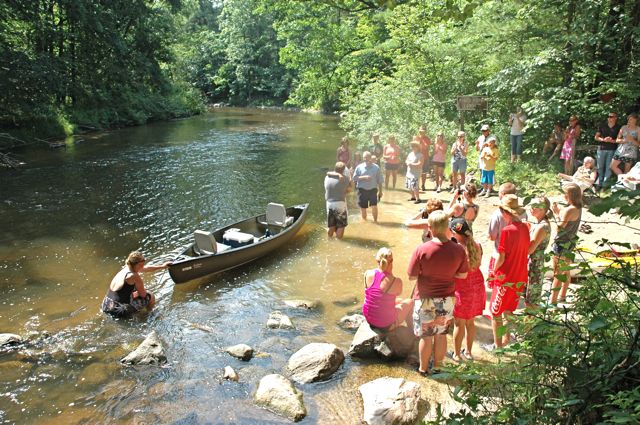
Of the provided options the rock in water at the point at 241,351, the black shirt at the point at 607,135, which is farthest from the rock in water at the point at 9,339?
the black shirt at the point at 607,135

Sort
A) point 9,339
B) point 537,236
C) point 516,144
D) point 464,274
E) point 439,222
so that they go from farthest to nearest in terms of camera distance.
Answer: point 516,144, point 9,339, point 537,236, point 464,274, point 439,222

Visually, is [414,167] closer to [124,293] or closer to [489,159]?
[489,159]

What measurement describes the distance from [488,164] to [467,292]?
7.36 meters

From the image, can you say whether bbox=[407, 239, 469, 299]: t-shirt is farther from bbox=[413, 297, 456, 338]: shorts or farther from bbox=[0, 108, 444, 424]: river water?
bbox=[0, 108, 444, 424]: river water

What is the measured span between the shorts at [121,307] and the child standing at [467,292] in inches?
184

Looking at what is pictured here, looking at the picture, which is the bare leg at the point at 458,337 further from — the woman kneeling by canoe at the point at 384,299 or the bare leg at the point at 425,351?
the woman kneeling by canoe at the point at 384,299

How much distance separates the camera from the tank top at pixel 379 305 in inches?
218

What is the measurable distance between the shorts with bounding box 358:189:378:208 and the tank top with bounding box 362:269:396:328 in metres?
5.47

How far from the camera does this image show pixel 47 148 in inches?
887

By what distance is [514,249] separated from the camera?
5.15 meters

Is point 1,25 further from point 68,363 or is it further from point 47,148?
point 68,363

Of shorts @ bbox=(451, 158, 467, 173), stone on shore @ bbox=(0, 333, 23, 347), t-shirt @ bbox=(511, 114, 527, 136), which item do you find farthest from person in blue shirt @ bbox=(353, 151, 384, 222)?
stone on shore @ bbox=(0, 333, 23, 347)

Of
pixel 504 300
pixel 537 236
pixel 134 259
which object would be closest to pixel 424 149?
pixel 537 236

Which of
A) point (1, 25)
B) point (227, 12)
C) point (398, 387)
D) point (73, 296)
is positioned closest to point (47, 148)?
point (1, 25)
